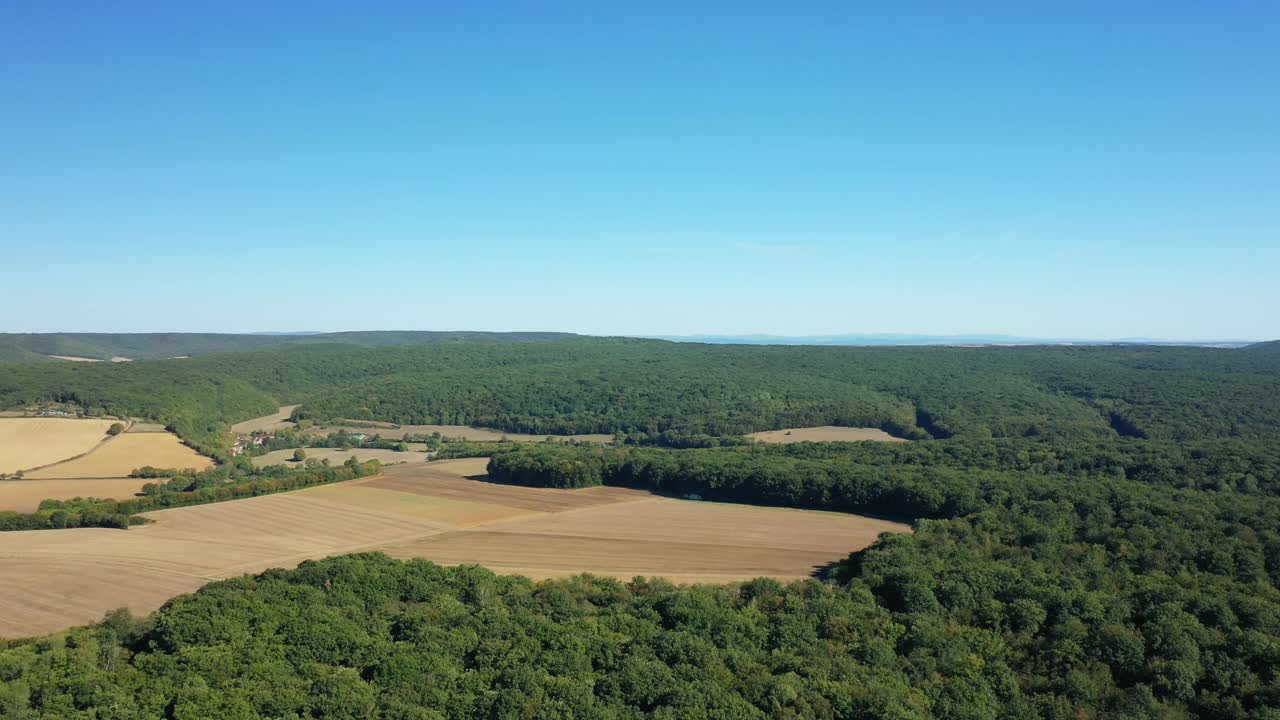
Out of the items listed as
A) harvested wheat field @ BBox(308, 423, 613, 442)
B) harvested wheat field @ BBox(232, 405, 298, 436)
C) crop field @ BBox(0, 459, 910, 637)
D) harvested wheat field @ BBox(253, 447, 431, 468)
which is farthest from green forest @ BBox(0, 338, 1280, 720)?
harvested wheat field @ BBox(232, 405, 298, 436)

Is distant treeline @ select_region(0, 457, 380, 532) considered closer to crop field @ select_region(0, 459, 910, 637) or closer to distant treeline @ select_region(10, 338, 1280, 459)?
crop field @ select_region(0, 459, 910, 637)

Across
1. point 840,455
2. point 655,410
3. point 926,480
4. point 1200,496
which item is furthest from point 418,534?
point 655,410

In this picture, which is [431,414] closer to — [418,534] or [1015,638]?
[418,534]

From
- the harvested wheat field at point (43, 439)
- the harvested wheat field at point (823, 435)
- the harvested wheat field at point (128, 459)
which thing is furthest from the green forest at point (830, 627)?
the harvested wheat field at point (823, 435)

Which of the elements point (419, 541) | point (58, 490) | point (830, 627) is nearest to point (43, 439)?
point (58, 490)

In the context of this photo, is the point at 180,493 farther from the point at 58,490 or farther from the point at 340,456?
the point at 340,456

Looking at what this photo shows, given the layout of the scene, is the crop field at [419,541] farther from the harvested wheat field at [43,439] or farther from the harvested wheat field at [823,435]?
the harvested wheat field at [823,435]
